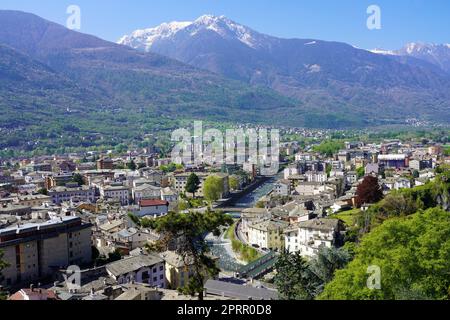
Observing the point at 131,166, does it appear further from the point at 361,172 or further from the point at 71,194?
the point at 361,172

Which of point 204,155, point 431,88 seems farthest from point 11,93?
point 431,88

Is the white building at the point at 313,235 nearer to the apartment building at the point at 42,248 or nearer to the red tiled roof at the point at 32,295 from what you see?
the apartment building at the point at 42,248

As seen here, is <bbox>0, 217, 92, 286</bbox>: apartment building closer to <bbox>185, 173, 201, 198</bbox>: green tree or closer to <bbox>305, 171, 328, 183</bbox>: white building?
<bbox>185, 173, 201, 198</bbox>: green tree

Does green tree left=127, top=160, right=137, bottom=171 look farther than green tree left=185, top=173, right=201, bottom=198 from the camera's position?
Yes

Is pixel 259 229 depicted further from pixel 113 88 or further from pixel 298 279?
pixel 113 88

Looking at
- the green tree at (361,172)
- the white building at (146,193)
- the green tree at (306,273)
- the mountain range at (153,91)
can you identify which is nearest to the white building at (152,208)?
the white building at (146,193)

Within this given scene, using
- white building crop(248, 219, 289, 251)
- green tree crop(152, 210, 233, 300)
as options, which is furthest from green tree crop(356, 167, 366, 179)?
green tree crop(152, 210, 233, 300)

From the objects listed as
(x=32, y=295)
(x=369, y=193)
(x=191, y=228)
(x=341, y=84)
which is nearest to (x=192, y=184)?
(x=369, y=193)
